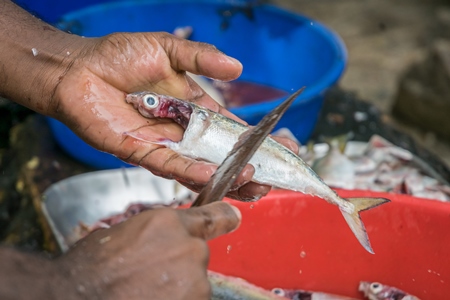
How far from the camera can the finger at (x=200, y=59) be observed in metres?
2.29

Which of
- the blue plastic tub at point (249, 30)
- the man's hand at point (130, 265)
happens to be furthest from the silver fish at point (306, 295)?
the blue plastic tub at point (249, 30)

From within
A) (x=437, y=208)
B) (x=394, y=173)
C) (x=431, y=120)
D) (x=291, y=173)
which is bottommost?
(x=431, y=120)

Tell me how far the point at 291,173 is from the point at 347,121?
2.61 metres

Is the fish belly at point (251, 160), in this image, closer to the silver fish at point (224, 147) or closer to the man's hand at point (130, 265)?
the silver fish at point (224, 147)

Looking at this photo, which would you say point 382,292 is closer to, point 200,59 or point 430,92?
point 200,59

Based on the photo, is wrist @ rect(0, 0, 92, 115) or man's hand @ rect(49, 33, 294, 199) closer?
man's hand @ rect(49, 33, 294, 199)

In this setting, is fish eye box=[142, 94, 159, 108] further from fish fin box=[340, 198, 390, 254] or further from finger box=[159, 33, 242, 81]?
fish fin box=[340, 198, 390, 254]

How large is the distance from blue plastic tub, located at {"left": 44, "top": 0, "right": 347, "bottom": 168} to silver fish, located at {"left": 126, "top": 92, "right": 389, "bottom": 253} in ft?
7.13

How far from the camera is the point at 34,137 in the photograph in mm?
4578

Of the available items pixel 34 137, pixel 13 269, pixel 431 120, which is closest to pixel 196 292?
pixel 13 269

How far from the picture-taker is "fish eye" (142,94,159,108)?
2.31 m

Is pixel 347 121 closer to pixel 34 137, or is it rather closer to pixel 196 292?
pixel 34 137

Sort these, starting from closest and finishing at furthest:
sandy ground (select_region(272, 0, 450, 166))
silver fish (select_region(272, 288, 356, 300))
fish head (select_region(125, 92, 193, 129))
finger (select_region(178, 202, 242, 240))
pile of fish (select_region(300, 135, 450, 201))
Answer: finger (select_region(178, 202, 242, 240)) < fish head (select_region(125, 92, 193, 129)) < silver fish (select_region(272, 288, 356, 300)) < pile of fish (select_region(300, 135, 450, 201)) < sandy ground (select_region(272, 0, 450, 166))

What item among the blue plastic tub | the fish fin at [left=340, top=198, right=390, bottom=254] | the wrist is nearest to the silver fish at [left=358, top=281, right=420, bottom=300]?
the fish fin at [left=340, top=198, right=390, bottom=254]
